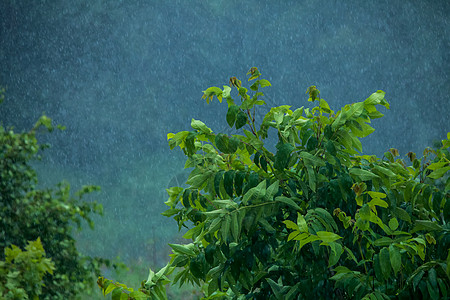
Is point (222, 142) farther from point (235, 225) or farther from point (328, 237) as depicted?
point (328, 237)

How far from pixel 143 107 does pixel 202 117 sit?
1.57 m

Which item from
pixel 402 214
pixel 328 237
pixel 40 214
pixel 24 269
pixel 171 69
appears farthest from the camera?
pixel 171 69

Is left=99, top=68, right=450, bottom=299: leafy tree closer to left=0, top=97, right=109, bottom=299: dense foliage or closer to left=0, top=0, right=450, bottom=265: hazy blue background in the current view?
left=0, top=97, right=109, bottom=299: dense foliage

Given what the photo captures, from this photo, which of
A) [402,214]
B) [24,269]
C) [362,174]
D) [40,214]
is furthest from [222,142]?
[40,214]

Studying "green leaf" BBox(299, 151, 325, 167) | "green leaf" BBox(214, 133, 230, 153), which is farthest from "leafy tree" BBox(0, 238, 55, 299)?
"green leaf" BBox(299, 151, 325, 167)

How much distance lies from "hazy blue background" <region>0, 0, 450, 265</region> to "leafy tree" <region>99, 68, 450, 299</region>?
30.7ft

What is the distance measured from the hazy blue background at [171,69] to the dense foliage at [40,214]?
6.42 m

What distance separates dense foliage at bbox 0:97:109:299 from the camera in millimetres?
3834

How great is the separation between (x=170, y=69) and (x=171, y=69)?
26 mm

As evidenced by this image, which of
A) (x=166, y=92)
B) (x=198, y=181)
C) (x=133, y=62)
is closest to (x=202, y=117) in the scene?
(x=166, y=92)

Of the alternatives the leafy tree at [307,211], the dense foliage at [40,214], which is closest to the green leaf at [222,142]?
the leafy tree at [307,211]

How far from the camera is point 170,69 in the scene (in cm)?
1348

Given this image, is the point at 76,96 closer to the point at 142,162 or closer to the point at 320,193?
the point at 142,162

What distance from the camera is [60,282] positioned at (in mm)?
3902
